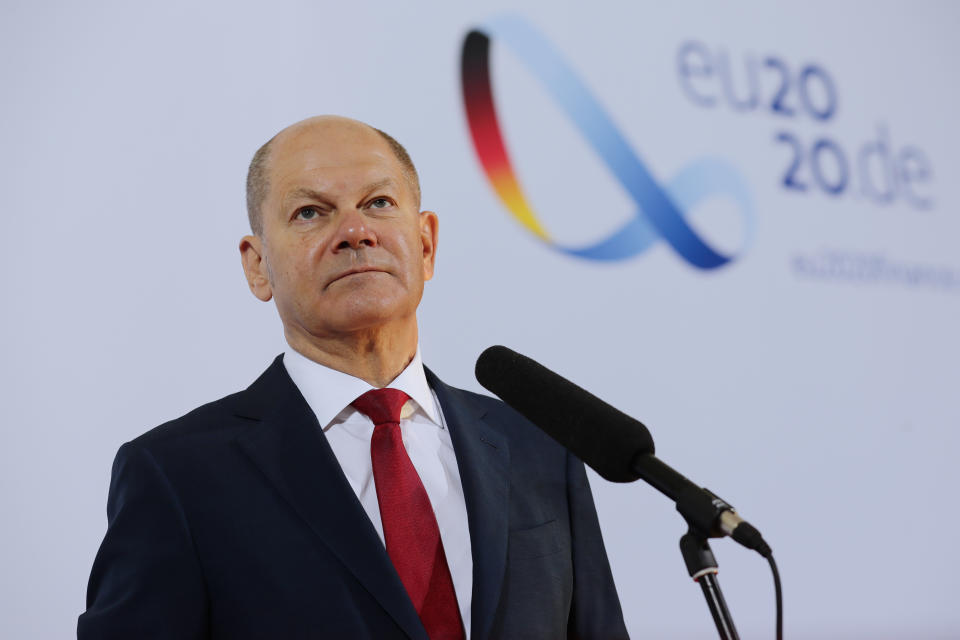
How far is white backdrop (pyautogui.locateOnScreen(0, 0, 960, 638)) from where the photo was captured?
86.2 inches

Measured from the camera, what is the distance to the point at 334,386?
1698mm

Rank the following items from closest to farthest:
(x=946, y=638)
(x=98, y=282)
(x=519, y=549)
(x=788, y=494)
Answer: (x=519, y=549) → (x=98, y=282) → (x=788, y=494) → (x=946, y=638)

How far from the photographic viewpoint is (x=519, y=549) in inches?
64.9

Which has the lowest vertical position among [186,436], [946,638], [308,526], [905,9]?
[946,638]

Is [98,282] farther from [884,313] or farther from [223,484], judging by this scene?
[884,313]

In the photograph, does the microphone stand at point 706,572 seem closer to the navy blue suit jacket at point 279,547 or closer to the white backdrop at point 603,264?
the navy blue suit jacket at point 279,547

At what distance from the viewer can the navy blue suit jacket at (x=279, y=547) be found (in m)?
1.42

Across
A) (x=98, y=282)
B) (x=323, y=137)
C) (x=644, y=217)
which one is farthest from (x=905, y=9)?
(x=98, y=282)

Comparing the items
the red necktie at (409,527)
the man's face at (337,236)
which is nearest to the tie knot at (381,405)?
the red necktie at (409,527)

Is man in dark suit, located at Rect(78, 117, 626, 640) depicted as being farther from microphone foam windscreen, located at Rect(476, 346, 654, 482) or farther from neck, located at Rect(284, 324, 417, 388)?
microphone foam windscreen, located at Rect(476, 346, 654, 482)

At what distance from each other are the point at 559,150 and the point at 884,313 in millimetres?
1372

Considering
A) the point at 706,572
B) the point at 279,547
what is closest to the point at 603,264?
the point at 279,547

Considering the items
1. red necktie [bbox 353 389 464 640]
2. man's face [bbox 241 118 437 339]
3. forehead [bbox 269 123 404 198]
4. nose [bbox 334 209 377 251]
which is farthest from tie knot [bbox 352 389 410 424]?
forehead [bbox 269 123 404 198]

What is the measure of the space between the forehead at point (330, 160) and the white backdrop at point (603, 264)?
60 cm
